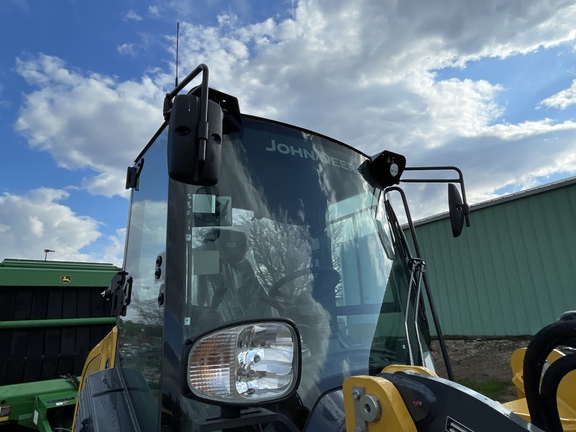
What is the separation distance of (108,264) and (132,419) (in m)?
4.01

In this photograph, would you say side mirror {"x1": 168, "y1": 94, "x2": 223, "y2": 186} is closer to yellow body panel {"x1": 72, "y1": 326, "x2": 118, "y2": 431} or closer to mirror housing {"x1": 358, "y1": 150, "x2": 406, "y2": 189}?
mirror housing {"x1": 358, "y1": 150, "x2": 406, "y2": 189}

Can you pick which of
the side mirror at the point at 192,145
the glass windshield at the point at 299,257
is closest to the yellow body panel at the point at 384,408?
the glass windshield at the point at 299,257

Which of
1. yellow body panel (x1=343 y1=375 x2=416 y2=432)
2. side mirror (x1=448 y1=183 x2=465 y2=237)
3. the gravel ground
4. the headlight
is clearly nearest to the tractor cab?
the headlight

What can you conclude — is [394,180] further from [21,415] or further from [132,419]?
[21,415]

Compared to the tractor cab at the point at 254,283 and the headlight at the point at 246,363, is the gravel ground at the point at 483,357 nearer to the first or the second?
the tractor cab at the point at 254,283

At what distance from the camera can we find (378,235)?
209cm

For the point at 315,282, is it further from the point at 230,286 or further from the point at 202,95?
the point at 202,95

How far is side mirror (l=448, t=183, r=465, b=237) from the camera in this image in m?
2.46

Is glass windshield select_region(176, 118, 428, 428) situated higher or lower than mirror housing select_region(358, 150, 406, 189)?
lower

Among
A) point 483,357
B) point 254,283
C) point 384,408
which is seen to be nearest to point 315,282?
point 254,283

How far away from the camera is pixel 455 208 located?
97.3 inches

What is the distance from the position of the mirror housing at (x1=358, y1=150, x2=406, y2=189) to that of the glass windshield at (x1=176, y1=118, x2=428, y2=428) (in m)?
0.18

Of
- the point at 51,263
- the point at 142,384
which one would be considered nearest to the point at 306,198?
the point at 142,384

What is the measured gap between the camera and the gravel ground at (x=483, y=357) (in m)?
7.32
